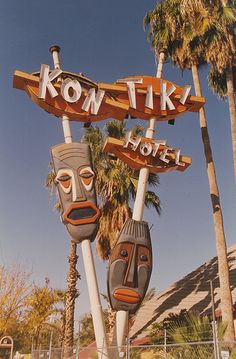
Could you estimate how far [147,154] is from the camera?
16938 mm

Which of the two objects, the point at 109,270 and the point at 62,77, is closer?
the point at 109,270

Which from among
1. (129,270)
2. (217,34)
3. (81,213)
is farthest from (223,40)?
(129,270)

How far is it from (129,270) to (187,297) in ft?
26.5

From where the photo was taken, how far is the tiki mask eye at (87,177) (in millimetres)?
15711

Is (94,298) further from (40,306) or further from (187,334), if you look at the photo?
(40,306)

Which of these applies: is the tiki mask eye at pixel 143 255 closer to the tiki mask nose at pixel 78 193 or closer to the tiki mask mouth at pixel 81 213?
the tiki mask mouth at pixel 81 213

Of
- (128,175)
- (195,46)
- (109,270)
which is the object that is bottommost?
(109,270)

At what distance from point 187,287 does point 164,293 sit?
6.36ft

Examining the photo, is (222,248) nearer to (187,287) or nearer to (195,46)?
(187,287)

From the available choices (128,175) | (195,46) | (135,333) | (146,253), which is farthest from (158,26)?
(135,333)

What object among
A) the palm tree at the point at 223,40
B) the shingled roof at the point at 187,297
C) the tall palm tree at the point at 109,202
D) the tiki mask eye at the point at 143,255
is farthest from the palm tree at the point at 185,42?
the tiki mask eye at the point at 143,255

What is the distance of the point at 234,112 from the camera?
2361 centimetres

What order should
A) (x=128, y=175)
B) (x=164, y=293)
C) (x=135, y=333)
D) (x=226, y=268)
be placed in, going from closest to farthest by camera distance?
(x=226, y=268) < (x=135, y=333) < (x=128, y=175) < (x=164, y=293)

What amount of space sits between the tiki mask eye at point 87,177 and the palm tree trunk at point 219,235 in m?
6.78
